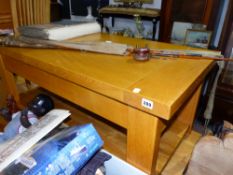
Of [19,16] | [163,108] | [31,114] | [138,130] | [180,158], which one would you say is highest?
[19,16]

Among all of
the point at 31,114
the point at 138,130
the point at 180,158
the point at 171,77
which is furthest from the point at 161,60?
the point at 31,114

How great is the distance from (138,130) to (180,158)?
1.08 ft

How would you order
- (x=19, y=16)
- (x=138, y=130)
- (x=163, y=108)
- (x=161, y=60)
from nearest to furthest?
(x=163, y=108) < (x=138, y=130) < (x=161, y=60) < (x=19, y=16)

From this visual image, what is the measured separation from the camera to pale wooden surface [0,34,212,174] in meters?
0.50

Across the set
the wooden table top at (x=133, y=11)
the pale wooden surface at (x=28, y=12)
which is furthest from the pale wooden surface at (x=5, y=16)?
the wooden table top at (x=133, y=11)

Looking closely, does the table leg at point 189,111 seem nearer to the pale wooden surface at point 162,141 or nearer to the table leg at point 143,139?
the pale wooden surface at point 162,141

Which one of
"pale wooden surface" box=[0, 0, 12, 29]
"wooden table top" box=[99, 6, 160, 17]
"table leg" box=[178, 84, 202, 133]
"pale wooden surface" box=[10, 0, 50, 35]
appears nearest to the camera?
"table leg" box=[178, 84, 202, 133]

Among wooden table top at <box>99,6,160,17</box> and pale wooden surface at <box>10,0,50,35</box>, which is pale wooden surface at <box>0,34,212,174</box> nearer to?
pale wooden surface at <box>10,0,50,35</box>

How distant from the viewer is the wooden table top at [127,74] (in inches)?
18.9

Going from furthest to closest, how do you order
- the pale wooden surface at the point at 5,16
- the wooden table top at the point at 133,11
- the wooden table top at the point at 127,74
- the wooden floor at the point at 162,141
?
the wooden table top at the point at 133,11
the pale wooden surface at the point at 5,16
the wooden floor at the point at 162,141
the wooden table top at the point at 127,74

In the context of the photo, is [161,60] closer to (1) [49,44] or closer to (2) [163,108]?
(2) [163,108]

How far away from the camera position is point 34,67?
0.75 m

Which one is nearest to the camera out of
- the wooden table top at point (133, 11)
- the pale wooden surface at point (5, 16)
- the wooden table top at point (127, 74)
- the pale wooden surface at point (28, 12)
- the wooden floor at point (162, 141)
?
the wooden table top at point (127, 74)

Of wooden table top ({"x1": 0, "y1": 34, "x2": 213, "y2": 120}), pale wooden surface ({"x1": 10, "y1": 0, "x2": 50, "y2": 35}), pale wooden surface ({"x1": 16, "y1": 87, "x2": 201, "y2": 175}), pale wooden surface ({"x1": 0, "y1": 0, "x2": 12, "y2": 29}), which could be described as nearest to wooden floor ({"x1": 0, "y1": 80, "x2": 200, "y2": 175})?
pale wooden surface ({"x1": 16, "y1": 87, "x2": 201, "y2": 175})
